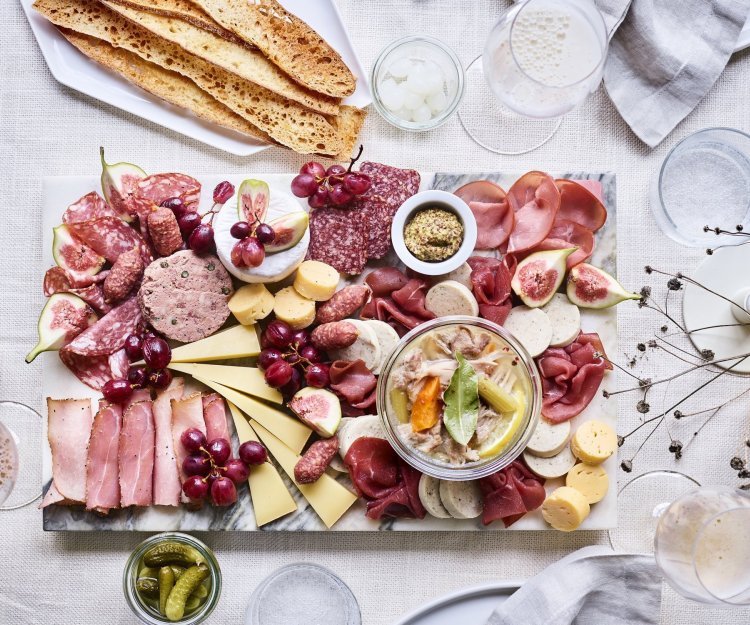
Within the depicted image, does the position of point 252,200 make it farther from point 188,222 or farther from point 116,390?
point 116,390

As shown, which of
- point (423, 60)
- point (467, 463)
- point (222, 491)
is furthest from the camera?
point (423, 60)

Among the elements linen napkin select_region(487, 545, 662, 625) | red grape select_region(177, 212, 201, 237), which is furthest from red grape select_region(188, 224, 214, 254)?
linen napkin select_region(487, 545, 662, 625)

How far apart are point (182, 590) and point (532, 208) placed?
133 cm

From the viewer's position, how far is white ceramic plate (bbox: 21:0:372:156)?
2.20 meters

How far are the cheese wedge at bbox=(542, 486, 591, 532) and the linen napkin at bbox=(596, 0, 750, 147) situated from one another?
1010 mm

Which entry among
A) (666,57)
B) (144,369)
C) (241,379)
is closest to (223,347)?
(241,379)

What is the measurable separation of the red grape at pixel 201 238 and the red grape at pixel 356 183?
1.22ft

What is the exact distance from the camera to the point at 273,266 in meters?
2.01

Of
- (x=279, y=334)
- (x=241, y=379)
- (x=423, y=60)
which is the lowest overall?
(x=241, y=379)

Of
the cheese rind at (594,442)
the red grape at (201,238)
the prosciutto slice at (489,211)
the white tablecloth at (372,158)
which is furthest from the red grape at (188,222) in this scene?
the cheese rind at (594,442)

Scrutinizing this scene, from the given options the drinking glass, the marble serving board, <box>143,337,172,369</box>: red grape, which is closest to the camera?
the drinking glass

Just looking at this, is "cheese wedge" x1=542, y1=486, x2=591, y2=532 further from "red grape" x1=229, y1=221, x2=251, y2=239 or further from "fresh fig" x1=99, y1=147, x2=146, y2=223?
"fresh fig" x1=99, y1=147, x2=146, y2=223

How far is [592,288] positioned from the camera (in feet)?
6.95

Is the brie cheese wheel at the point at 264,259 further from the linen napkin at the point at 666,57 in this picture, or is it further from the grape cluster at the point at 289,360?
the linen napkin at the point at 666,57
